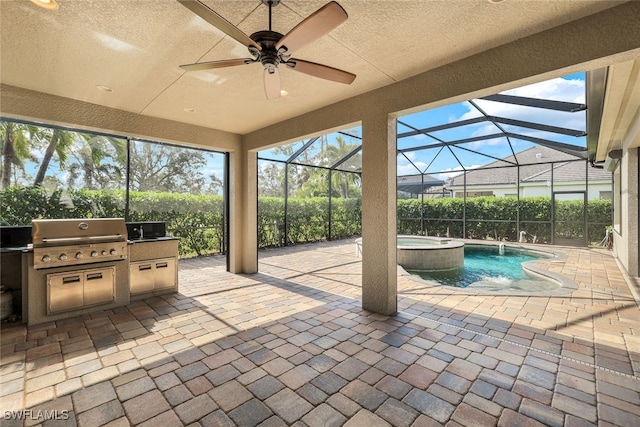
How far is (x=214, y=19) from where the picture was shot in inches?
68.2

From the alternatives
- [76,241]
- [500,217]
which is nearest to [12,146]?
[76,241]

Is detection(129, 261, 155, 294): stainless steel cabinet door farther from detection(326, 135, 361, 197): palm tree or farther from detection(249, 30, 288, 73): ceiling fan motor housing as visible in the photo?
detection(326, 135, 361, 197): palm tree

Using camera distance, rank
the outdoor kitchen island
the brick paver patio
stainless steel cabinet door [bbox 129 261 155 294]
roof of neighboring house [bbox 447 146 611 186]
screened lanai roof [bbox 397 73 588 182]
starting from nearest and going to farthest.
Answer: the brick paver patio, the outdoor kitchen island, stainless steel cabinet door [bbox 129 261 155 294], screened lanai roof [bbox 397 73 588 182], roof of neighboring house [bbox 447 146 611 186]

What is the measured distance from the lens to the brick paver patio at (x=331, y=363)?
1.88 m

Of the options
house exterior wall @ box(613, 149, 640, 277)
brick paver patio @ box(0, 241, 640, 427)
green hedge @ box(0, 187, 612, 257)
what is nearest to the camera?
brick paver patio @ box(0, 241, 640, 427)

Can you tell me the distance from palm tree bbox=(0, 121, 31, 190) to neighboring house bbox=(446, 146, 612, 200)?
13726 mm

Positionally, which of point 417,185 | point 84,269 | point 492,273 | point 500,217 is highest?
point 417,185

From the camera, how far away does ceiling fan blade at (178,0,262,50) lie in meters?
1.57

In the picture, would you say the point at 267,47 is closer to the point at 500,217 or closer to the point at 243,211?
the point at 243,211

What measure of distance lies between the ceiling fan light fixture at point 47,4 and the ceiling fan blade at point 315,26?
5.26 ft

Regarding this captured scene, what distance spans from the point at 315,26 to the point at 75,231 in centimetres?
375

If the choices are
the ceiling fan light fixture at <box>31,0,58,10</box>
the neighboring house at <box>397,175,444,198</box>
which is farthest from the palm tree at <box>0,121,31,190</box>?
the neighboring house at <box>397,175,444,198</box>

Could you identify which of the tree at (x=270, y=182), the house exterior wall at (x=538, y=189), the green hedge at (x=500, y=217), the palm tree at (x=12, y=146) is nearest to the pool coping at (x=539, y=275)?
the green hedge at (x=500, y=217)

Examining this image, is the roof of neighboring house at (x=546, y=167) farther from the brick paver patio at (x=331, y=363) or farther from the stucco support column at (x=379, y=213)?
the stucco support column at (x=379, y=213)
